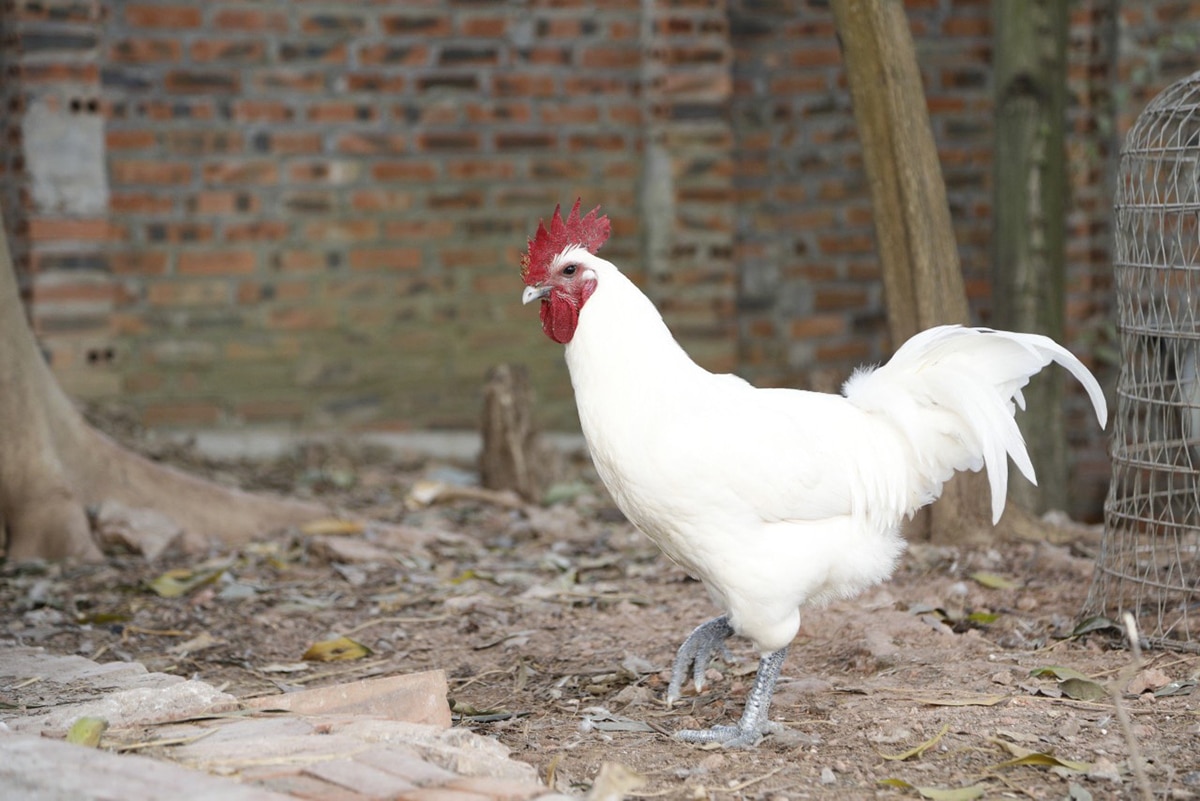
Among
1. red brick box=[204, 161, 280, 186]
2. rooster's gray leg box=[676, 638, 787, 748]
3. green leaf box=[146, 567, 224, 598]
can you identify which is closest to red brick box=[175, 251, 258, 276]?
red brick box=[204, 161, 280, 186]

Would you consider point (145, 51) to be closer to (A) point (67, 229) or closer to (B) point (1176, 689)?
(A) point (67, 229)

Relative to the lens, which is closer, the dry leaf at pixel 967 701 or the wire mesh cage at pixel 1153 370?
the dry leaf at pixel 967 701

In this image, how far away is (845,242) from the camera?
7867 mm

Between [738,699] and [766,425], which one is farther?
→ [738,699]

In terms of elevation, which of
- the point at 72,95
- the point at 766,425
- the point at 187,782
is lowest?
the point at 187,782

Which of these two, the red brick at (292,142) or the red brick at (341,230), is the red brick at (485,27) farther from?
the red brick at (341,230)

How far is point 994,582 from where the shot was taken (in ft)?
16.3

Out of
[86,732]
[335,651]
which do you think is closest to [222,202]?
[335,651]

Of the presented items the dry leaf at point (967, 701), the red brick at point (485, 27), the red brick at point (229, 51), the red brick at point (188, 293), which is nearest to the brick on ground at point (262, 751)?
the dry leaf at point (967, 701)

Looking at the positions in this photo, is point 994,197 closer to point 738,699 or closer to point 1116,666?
point 1116,666

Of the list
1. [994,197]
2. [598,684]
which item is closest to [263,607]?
[598,684]

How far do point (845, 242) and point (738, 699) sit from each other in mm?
4422

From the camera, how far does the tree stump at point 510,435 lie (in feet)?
22.2

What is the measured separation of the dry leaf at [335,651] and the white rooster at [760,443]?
1345 millimetres
